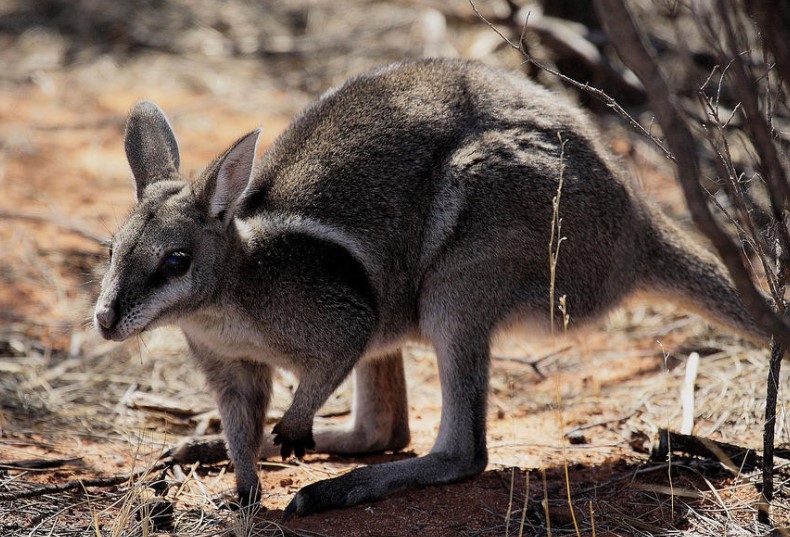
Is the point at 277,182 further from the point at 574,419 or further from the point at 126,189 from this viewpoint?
the point at 126,189

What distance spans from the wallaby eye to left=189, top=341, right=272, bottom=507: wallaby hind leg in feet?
1.43

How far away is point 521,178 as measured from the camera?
3.63m

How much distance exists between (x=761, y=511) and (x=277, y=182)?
2.09 meters

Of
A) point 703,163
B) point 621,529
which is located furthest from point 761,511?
point 703,163

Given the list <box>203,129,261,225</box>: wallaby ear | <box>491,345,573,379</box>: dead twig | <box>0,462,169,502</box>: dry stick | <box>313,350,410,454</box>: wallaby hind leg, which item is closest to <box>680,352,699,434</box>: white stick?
<box>491,345,573,379</box>: dead twig

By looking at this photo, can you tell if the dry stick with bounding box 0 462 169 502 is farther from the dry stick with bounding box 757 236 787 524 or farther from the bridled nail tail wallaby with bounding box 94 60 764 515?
the dry stick with bounding box 757 236 787 524

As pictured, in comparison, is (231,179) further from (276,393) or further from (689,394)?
(689,394)

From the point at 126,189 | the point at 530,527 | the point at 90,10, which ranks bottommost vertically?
the point at 530,527

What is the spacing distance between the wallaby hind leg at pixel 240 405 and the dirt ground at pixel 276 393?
14cm

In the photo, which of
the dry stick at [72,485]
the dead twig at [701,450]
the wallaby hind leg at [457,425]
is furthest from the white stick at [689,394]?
the dry stick at [72,485]

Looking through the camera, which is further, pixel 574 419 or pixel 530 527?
pixel 574 419

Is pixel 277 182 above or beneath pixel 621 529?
above

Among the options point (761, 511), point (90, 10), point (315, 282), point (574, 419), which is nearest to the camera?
point (761, 511)

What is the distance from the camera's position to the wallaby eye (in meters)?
3.26
